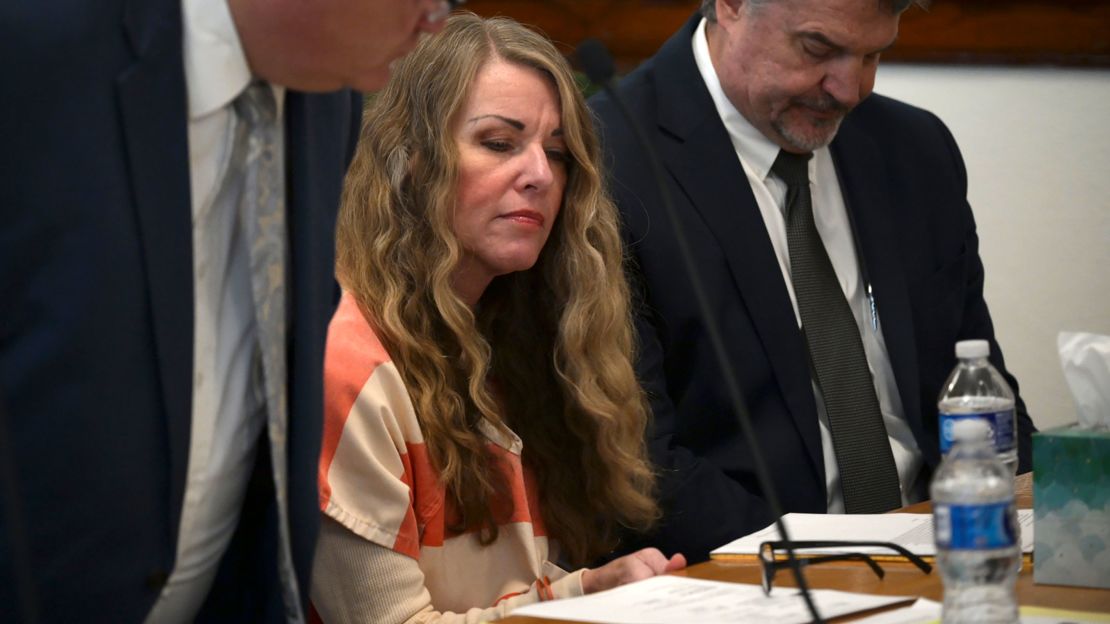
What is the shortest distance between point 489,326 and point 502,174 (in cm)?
24

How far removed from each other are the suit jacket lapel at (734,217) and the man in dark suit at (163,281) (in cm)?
111

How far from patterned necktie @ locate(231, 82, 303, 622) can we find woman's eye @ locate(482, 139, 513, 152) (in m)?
0.76

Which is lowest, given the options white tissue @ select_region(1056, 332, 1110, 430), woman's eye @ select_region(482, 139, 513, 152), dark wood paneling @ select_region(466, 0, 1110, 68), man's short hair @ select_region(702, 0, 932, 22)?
white tissue @ select_region(1056, 332, 1110, 430)

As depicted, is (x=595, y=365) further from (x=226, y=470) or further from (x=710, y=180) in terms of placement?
(x=226, y=470)

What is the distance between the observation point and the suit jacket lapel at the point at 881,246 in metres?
2.50

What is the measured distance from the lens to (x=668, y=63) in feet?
8.57

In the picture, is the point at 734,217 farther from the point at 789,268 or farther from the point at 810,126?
the point at 810,126

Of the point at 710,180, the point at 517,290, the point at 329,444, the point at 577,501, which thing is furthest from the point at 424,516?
the point at 710,180

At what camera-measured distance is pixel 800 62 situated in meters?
2.54

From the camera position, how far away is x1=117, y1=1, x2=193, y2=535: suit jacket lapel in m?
1.19

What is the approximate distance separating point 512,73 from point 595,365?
44 centimetres

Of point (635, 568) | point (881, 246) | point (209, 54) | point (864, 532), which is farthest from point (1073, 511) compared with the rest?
point (881, 246)

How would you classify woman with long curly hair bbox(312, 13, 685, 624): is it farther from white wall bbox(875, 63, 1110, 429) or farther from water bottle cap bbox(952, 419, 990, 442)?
white wall bbox(875, 63, 1110, 429)

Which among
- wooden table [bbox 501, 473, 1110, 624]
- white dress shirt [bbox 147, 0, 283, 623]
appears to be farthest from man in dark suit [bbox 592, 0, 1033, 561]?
white dress shirt [bbox 147, 0, 283, 623]
